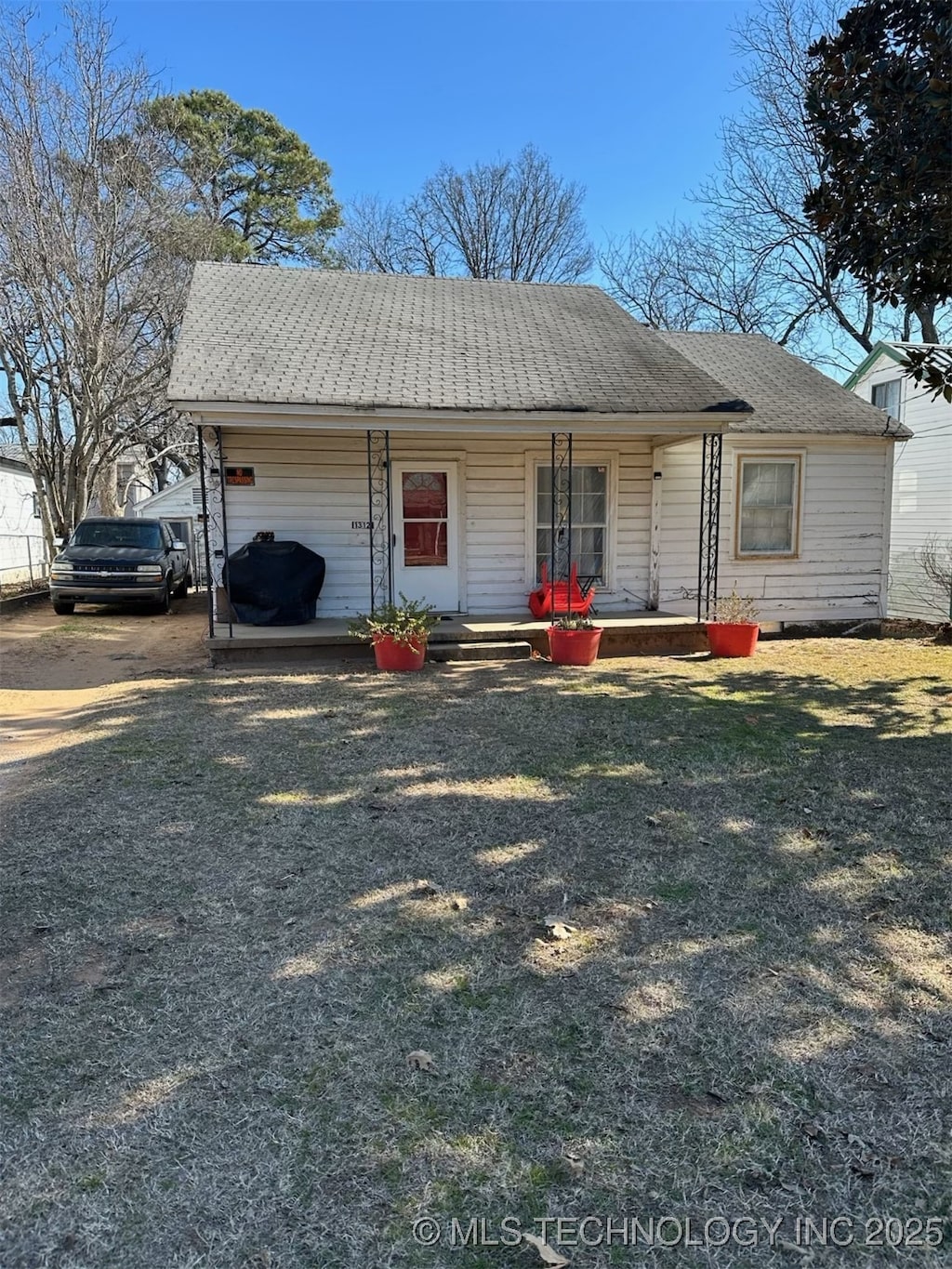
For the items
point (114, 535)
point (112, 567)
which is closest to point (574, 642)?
point (112, 567)

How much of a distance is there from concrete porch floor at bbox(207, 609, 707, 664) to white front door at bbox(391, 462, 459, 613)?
1.78 ft

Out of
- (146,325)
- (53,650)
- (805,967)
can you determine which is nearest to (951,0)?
(805,967)

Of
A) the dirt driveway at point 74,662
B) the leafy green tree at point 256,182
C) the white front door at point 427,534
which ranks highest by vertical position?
the leafy green tree at point 256,182

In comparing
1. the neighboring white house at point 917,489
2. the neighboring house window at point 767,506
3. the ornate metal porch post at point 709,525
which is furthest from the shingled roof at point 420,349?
the neighboring white house at point 917,489

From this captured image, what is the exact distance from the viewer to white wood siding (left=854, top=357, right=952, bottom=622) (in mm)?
15039

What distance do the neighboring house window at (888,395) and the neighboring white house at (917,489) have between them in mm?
20

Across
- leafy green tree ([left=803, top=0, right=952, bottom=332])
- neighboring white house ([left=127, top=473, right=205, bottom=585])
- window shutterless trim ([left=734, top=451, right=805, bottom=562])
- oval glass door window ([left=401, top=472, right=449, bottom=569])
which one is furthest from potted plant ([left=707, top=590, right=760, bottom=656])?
neighboring white house ([left=127, top=473, right=205, bottom=585])

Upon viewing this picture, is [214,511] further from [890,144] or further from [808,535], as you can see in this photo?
[808,535]

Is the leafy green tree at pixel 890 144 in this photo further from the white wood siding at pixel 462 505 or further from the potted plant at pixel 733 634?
the white wood siding at pixel 462 505

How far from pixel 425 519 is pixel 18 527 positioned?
18242mm

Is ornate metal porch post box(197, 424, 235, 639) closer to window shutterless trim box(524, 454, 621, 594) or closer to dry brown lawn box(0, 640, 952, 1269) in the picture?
window shutterless trim box(524, 454, 621, 594)

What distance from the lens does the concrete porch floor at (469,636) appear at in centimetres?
847

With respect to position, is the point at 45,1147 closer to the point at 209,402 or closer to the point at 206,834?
the point at 206,834

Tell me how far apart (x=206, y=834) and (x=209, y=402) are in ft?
17.4
